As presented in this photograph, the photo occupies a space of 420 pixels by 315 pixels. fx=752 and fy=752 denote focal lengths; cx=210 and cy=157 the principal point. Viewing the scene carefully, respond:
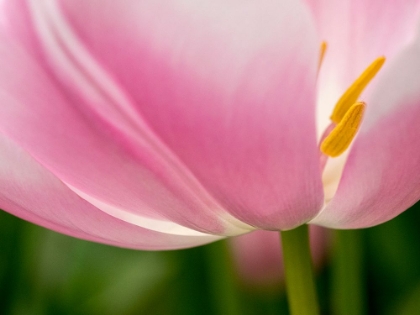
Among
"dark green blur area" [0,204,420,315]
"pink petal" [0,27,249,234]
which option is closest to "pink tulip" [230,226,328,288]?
"dark green blur area" [0,204,420,315]

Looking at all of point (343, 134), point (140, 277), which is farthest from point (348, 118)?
point (140, 277)

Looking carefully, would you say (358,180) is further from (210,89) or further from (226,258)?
(226,258)

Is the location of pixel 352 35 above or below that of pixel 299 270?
above

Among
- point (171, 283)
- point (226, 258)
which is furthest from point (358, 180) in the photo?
point (171, 283)

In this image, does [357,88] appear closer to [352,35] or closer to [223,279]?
[352,35]

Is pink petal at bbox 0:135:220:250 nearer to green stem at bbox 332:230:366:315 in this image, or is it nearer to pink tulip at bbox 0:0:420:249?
pink tulip at bbox 0:0:420:249

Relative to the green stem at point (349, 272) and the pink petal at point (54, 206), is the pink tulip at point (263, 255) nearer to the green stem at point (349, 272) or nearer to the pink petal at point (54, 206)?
the green stem at point (349, 272)

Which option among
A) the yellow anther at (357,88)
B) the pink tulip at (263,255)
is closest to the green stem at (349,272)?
the pink tulip at (263,255)
